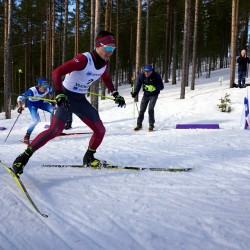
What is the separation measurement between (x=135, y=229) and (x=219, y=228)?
72 cm

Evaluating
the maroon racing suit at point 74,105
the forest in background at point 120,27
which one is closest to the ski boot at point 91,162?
the maroon racing suit at point 74,105

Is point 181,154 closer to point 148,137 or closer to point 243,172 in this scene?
point 243,172

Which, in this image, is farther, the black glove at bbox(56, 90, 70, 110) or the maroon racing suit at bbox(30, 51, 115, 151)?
the maroon racing suit at bbox(30, 51, 115, 151)

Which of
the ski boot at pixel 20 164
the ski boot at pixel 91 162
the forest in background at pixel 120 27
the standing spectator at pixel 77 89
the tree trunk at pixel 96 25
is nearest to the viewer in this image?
the ski boot at pixel 20 164

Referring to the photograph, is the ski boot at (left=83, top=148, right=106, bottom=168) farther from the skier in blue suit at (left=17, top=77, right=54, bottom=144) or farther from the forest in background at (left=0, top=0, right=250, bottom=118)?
the forest in background at (left=0, top=0, right=250, bottom=118)

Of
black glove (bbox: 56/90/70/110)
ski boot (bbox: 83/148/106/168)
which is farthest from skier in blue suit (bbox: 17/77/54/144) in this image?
black glove (bbox: 56/90/70/110)

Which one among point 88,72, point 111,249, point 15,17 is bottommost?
point 111,249

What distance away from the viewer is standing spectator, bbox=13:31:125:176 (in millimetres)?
3850

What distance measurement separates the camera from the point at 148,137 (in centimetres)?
791

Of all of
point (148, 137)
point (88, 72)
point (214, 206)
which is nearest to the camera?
point (214, 206)

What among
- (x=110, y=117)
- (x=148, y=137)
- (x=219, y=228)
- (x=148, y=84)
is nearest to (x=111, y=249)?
(x=219, y=228)

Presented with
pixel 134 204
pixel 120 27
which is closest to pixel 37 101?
pixel 134 204

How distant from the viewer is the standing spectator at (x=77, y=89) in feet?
12.6

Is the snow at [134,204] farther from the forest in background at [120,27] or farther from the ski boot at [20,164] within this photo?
the forest in background at [120,27]
